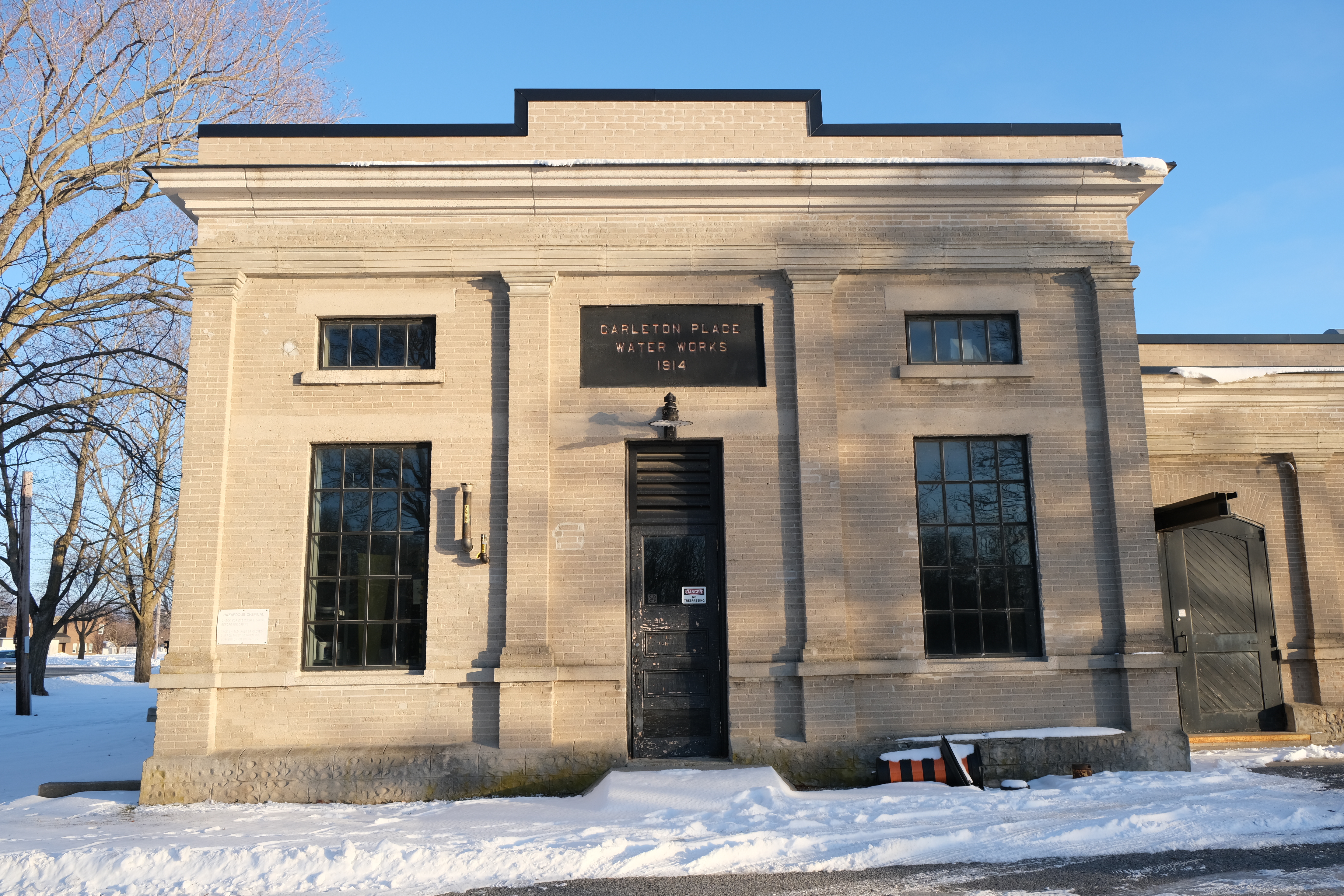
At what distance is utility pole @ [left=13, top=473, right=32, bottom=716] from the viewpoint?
815 inches

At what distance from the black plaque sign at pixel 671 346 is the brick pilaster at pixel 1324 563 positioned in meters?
8.06

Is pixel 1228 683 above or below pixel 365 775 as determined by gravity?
above

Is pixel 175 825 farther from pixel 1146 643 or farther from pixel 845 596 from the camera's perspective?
pixel 1146 643

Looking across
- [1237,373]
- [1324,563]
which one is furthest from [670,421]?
[1324,563]

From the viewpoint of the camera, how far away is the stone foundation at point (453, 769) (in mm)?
9094

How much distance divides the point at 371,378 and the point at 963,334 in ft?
21.5

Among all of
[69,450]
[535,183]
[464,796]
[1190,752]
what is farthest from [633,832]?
[69,450]

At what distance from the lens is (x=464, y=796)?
29.9ft

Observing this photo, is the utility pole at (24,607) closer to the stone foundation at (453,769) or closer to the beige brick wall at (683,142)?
the stone foundation at (453,769)

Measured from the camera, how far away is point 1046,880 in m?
6.17

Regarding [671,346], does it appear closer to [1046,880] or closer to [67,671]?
[1046,880]

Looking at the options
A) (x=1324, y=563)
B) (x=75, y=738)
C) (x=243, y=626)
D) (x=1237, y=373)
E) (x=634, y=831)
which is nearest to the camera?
(x=634, y=831)

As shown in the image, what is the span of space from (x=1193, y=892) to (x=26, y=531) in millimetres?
27067

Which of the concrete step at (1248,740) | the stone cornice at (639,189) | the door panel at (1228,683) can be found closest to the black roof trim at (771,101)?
the stone cornice at (639,189)
